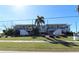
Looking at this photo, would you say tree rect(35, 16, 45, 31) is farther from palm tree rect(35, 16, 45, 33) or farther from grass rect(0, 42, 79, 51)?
grass rect(0, 42, 79, 51)

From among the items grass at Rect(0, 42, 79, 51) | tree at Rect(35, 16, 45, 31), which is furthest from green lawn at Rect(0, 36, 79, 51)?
tree at Rect(35, 16, 45, 31)

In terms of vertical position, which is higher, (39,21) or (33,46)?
(39,21)

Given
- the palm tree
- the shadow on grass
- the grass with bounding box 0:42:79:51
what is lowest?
the grass with bounding box 0:42:79:51

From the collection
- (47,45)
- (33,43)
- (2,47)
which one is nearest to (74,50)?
(47,45)

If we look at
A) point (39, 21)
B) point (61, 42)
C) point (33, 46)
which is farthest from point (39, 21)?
point (61, 42)

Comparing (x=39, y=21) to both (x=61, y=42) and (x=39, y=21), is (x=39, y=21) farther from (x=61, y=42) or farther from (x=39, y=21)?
(x=61, y=42)

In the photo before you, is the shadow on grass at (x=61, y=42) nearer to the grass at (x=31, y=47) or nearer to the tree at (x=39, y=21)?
the grass at (x=31, y=47)
